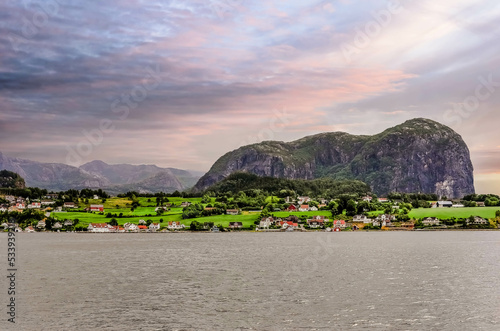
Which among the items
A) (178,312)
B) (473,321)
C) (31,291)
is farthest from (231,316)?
(31,291)

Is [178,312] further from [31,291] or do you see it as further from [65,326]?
[31,291]

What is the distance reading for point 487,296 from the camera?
172 ft

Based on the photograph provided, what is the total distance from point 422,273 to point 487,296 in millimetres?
19142

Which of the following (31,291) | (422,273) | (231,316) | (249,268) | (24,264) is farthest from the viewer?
(24,264)

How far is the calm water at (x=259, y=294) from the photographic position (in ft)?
135

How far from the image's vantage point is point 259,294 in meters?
53.8

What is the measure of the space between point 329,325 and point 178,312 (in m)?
14.0

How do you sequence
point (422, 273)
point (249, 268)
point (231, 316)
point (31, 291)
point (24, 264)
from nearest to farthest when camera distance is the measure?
point (231, 316) → point (31, 291) → point (422, 273) → point (249, 268) → point (24, 264)

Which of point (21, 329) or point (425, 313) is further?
point (425, 313)

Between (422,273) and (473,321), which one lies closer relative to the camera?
(473,321)

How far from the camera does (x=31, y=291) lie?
56.2 metres

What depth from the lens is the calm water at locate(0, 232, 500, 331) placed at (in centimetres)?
4112

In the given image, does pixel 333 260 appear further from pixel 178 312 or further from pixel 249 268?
pixel 178 312

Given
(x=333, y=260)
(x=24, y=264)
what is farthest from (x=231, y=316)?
(x=24, y=264)
